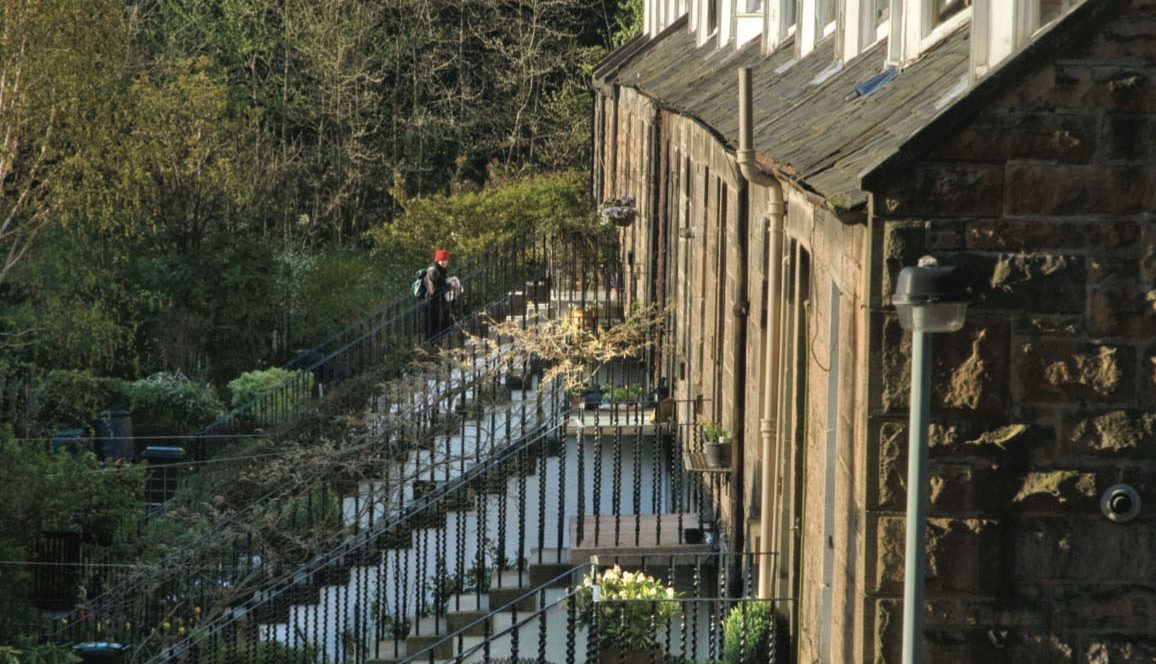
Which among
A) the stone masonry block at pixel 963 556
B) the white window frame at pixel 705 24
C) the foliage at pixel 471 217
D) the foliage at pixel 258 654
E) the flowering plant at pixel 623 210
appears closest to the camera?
the stone masonry block at pixel 963 556

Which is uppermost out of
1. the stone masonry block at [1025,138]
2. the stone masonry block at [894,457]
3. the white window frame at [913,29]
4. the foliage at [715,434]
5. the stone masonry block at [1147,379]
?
the white window frame at [913,29]

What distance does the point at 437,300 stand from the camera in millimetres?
22625

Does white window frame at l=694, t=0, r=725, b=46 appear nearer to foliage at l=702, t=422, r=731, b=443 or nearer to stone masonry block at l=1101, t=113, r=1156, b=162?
foliage at l=702, t=422, r=731, b=443

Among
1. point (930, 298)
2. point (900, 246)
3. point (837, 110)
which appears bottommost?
point (930, 298)

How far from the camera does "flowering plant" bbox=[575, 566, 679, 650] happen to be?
32.9 ft

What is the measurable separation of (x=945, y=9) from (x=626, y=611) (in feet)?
12.8

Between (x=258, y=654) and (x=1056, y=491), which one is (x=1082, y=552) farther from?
(x=258, y=654)

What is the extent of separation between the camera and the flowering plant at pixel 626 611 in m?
10.0

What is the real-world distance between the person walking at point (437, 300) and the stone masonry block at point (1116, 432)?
1562 cm

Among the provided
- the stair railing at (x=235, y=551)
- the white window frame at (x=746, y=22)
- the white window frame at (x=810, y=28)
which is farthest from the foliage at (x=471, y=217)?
the white window frame at (x=810, y=28)

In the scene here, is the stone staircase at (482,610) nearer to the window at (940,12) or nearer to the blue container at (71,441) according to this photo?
the window at (940,12)

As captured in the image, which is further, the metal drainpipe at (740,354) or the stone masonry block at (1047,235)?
the metal drainpipe at (740,354)

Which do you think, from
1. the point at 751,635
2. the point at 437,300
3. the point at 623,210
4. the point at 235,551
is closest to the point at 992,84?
the point at 751,635

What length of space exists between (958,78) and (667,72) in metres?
10.4
